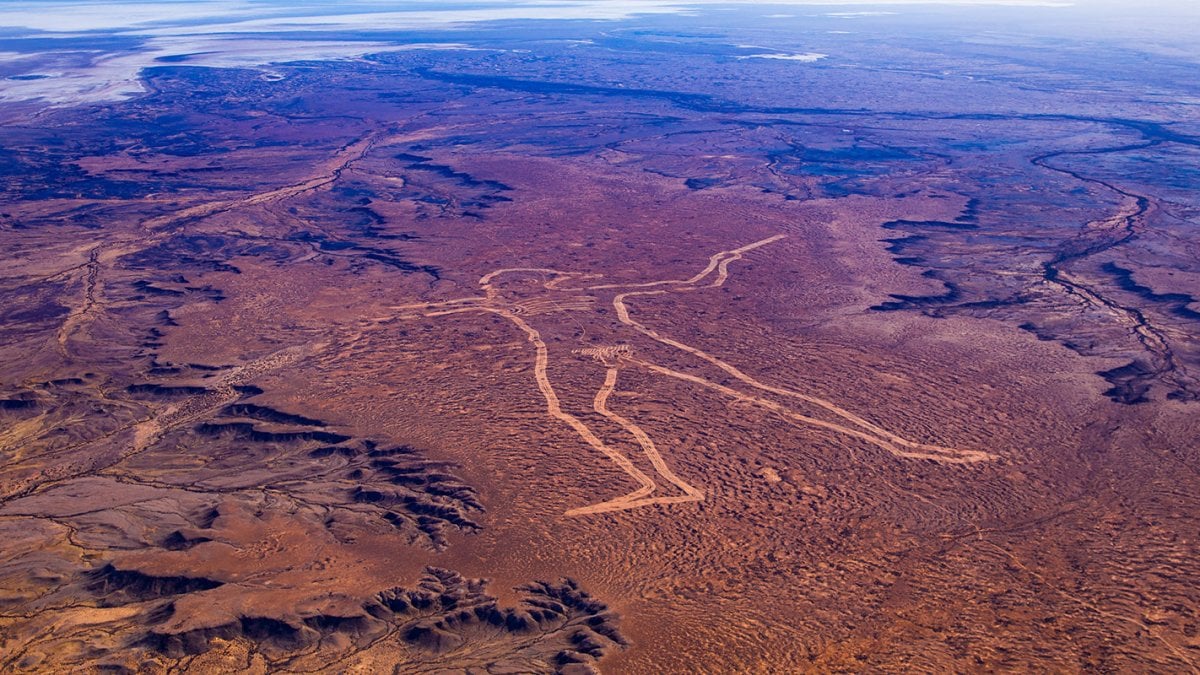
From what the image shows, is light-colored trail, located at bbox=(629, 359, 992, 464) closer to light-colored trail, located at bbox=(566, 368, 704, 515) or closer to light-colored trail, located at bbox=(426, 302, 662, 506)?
light-colored trail, located at bbox=(426, 302, 662, 506)

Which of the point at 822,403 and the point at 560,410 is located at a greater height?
the point at 822,403

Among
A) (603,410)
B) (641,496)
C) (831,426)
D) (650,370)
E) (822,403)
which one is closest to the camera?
(641,496)

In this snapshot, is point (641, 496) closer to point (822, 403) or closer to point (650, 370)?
point (822, 403)

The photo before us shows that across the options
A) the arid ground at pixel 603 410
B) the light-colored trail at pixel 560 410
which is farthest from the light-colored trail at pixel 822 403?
the light-colored trail at pixel 560 410

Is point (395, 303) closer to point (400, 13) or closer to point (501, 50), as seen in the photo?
point (501, 50)

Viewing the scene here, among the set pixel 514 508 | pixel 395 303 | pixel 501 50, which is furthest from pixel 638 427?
pixel 501 50

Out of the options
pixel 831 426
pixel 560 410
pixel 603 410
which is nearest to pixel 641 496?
pixel 603 410
